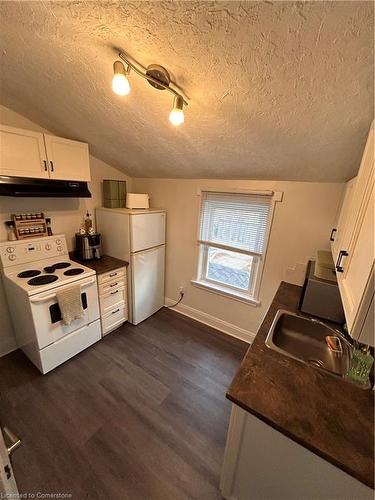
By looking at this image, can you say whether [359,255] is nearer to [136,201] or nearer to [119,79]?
[119,79]

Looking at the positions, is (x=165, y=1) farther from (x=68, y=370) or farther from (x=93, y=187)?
(x=68, y=370)

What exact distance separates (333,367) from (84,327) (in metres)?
2.20

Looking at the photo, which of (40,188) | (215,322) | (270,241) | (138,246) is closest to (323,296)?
(270,241)

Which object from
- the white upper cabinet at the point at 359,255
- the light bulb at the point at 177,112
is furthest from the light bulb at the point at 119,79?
the white upper cabinet at the point at 359,255

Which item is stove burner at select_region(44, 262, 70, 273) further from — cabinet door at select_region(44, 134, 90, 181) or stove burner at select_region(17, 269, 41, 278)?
cabinet door at select_region(44, 134, 90, 181)

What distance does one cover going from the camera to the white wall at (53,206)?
1.95m

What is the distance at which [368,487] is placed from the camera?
0.69 meters

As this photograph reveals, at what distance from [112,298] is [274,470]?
6.53 feet

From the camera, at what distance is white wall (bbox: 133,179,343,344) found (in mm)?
1886

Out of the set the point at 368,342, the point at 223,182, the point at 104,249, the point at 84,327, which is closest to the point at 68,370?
the point at 84,327

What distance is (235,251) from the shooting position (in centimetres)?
240

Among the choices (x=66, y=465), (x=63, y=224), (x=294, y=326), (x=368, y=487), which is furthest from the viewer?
(x=63, y=224)

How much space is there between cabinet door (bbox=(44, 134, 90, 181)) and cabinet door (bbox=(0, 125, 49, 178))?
60 mm

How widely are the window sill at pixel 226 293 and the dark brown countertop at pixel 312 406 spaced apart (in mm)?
1239
